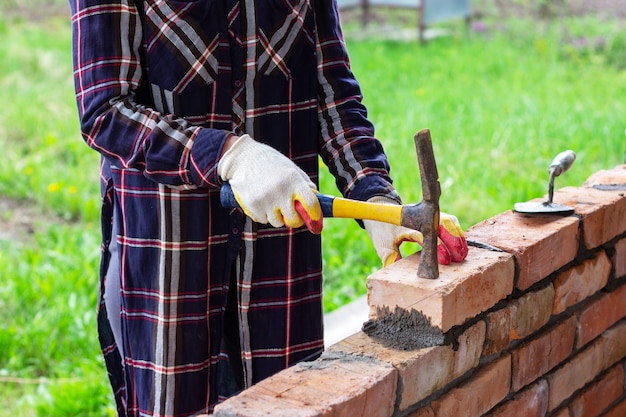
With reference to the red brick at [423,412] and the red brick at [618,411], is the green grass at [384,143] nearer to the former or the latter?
the red brick at [618,411]

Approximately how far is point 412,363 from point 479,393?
29cm

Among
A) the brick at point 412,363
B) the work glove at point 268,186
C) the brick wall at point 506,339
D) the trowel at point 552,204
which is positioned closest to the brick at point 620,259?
the brick wall at point 506,339

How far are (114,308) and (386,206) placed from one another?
0.69 meters

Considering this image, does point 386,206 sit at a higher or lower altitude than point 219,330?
higher

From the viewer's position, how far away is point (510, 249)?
1847 mm

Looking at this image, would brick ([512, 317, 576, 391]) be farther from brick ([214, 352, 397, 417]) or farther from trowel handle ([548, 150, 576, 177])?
brick ([214, 352, 397, 417])

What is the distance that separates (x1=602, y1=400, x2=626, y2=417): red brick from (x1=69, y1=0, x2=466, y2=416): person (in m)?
0.89

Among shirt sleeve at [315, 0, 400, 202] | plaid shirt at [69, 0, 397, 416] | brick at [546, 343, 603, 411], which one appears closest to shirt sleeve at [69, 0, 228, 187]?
plaid shirt at [69, 0, 397, 416]

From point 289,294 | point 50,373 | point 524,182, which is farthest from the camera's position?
point 524,182

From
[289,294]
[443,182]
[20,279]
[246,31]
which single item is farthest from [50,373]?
[443,182]

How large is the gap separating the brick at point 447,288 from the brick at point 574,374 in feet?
1.21

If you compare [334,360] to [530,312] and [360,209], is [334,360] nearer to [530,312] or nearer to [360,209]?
[360,209]

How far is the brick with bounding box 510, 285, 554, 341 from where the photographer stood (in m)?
1.87

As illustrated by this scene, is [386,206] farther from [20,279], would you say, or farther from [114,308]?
[20,279]
